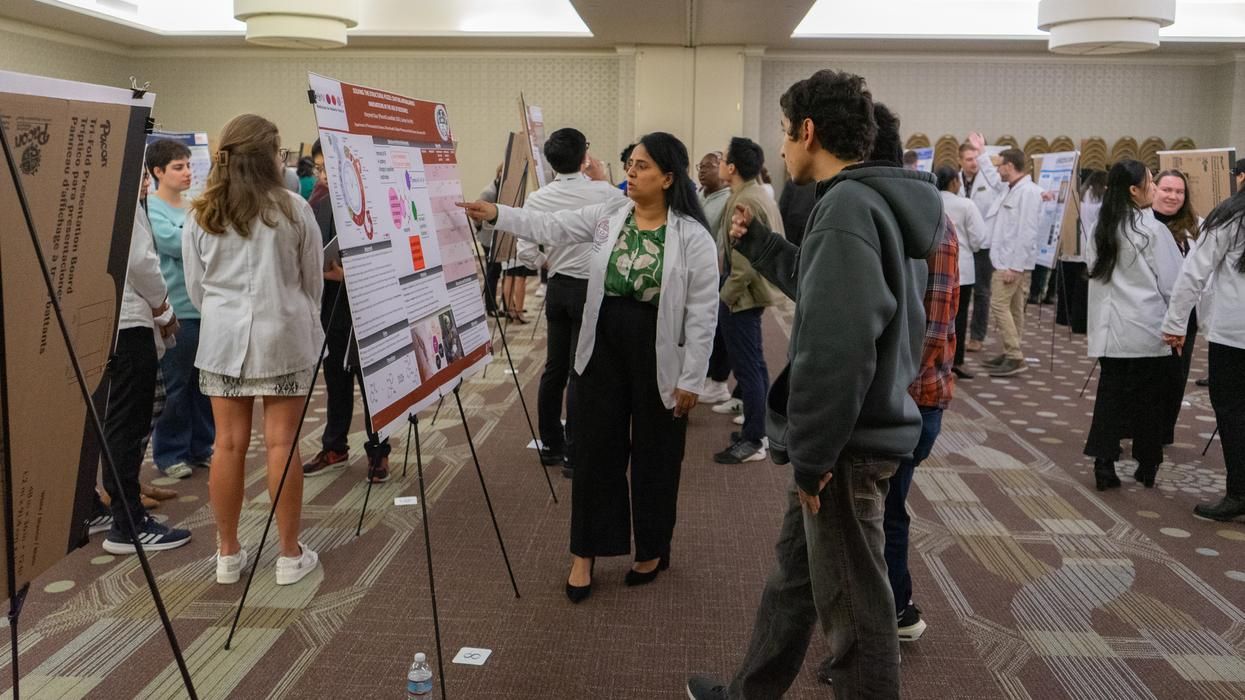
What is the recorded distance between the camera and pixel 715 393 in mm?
6062

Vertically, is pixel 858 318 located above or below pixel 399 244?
below

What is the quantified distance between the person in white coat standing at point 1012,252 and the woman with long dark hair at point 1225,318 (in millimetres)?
2953

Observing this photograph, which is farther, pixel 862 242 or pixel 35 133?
pixel 862 242

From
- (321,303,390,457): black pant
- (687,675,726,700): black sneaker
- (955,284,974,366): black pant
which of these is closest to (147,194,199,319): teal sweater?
(321,303,390,457): black pant

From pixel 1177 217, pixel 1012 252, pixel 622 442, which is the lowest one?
pixel 622 442

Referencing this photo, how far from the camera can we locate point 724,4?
33.7 feet

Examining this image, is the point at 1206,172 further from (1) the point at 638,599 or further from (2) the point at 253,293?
(2) the point at 253,293

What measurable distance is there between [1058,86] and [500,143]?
8.91 meters

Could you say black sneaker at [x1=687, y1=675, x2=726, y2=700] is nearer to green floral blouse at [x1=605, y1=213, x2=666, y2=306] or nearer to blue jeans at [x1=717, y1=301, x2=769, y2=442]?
green floral blouse at [x1=605, y1=213, x2=666, y2=306]

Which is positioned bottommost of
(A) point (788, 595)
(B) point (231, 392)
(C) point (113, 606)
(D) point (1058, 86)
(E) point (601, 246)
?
(C) point (113, 606)

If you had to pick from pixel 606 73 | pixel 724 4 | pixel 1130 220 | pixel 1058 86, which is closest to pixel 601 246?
pixel 1130 220

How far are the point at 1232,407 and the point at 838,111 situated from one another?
301 centimetres

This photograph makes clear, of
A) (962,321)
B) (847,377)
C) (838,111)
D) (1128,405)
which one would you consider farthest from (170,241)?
(962,321)

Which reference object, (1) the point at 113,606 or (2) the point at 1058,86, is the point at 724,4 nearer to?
(2) the point at 1058,86
